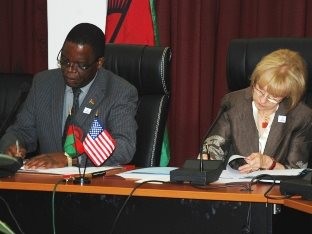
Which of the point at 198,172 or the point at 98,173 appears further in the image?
the point at 98,173

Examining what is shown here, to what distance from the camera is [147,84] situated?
297 cm

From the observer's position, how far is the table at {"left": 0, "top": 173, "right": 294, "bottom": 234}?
6.08 feet

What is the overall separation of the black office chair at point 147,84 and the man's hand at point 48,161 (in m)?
0.48

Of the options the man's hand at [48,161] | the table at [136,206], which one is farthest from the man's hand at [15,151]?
the table at [136,206]

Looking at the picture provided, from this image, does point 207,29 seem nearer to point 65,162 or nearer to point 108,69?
point 108,69

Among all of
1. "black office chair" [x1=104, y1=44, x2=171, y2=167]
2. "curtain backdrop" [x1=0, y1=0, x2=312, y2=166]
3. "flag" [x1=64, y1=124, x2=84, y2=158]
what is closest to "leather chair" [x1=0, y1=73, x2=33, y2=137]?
"black office chair" [x1=104, y1=44, x2=171, y2=167]

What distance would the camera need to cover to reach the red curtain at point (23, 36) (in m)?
4.20

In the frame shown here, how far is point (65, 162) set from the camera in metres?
2.51

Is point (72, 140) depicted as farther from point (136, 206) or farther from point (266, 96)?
point (266, 96)

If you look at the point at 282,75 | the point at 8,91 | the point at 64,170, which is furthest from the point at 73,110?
the point at 282,75

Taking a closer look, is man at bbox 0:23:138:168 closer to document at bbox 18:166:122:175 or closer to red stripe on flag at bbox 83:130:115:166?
document at bbox 18:166:122:175

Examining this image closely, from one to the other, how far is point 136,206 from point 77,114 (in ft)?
2.76

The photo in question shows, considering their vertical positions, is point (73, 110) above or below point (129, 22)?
below

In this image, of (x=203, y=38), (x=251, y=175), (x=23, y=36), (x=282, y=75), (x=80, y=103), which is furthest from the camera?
(x=23, y=36)
